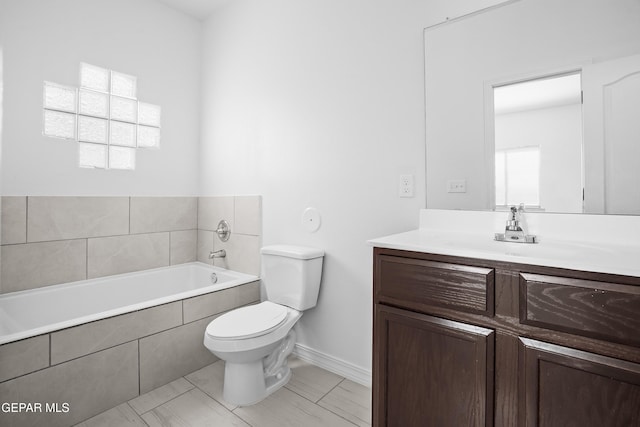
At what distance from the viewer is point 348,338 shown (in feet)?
6.35

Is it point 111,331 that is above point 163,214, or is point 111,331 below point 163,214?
below

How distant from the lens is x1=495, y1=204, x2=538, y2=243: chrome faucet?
1238 mm

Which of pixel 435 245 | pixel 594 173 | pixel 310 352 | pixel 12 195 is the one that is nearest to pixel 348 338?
pixel 310 352

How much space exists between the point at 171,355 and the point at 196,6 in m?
2.68

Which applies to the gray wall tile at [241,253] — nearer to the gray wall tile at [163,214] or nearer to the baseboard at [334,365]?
the gray wall tile at [163,214]

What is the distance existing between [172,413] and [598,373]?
175cm

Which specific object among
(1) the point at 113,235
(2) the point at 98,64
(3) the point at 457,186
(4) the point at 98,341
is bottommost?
(4) the point at 98,341

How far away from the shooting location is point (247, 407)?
166 centimetres

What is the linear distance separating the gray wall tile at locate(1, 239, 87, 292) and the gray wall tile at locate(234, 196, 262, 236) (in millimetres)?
1043

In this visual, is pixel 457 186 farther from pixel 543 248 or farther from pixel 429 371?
pixel 429 371

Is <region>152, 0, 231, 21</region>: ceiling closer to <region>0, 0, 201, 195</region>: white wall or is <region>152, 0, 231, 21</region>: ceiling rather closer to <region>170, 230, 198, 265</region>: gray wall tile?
<region>0, 0, 201, 195</region>: white wall

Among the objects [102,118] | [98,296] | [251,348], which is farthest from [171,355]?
[102,118]

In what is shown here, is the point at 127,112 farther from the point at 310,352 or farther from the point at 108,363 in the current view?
the point at 310,352

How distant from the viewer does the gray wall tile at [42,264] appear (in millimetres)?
1925
